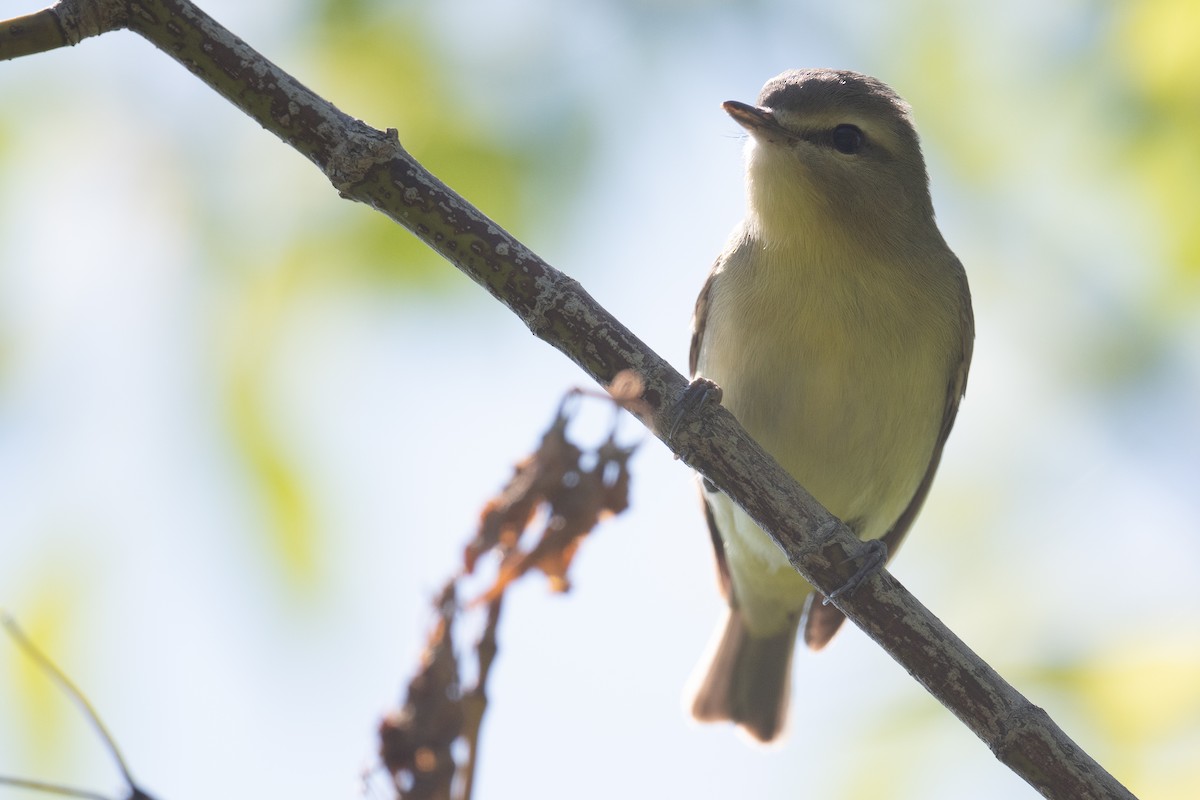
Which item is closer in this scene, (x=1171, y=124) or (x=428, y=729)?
(x=428, y=729)

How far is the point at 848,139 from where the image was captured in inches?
166

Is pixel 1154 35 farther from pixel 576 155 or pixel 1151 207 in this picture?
pixel 576 155

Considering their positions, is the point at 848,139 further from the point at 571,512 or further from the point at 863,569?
the point at 571,512

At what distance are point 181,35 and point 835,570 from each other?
186 cm

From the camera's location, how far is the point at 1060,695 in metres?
3.69

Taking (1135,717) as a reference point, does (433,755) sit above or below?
below

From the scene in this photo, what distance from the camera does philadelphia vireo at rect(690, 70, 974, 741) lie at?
156 inches

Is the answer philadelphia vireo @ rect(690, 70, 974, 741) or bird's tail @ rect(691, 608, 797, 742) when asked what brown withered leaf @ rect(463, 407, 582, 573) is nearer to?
philadelphia vireo @ rect(690, 70, 974, 741)

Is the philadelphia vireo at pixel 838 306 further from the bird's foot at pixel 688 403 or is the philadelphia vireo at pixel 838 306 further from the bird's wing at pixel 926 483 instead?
the bird's foot at pixel 688 403

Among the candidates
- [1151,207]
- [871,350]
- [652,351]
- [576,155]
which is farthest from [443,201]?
[1151,207]

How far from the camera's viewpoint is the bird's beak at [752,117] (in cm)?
393

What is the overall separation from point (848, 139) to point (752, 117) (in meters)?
0.46

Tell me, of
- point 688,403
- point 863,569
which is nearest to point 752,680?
point 863,569

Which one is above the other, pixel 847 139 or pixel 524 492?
pixel 847 139
